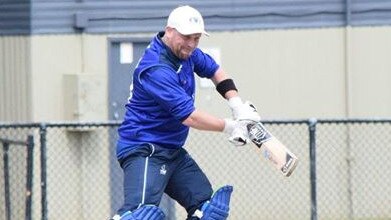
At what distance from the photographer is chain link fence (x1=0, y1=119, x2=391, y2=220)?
1399cm

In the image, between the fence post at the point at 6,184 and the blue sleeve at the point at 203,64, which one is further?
the fence post at the point at 6,184

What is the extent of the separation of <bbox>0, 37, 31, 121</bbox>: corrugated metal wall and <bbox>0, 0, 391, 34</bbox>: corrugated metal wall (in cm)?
15

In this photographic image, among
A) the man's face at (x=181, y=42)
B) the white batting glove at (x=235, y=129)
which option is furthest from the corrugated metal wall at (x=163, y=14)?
the white batting glove at (x=235, y=129)

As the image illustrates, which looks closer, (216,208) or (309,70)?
(216,208)

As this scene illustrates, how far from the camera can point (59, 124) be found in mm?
12117

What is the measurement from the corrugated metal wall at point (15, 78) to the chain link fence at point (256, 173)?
293mm

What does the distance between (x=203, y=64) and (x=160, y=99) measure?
2.32ft

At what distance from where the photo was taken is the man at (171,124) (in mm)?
8875

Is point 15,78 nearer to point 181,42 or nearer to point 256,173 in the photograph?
point 256,173

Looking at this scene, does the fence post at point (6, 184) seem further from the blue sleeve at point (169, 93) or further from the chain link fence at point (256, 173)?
the blue sleeve at point (169, 93)

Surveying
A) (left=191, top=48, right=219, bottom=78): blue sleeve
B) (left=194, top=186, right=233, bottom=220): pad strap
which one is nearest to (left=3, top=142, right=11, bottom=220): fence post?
(left=191, top=48, right=219, bottom=78): blue sleeve

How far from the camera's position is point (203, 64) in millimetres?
9484

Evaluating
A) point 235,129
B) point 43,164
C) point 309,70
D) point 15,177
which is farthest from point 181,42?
point 309,70

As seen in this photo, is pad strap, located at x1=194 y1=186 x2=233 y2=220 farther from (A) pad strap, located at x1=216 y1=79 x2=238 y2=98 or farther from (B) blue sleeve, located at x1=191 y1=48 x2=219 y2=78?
(B) blue sleeve, located at x1=191 y1=48 x2=219 y2=78
